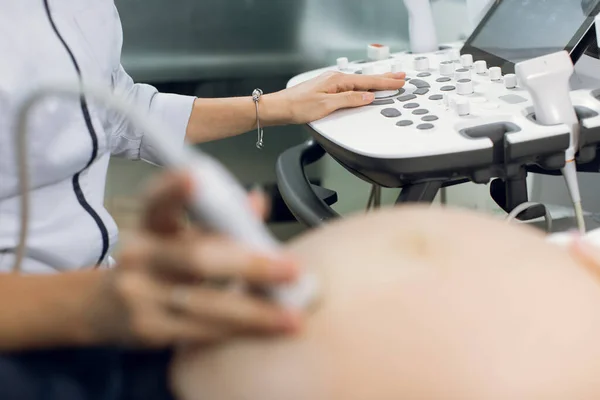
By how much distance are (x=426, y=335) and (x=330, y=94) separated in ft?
1.85

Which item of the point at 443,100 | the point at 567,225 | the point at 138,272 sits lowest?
the point at 567,225

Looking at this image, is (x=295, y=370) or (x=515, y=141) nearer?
(x=295, y=370)

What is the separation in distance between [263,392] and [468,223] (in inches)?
6.9

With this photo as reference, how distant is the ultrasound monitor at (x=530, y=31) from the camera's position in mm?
815

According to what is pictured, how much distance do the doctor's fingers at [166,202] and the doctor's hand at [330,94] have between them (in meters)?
0.56

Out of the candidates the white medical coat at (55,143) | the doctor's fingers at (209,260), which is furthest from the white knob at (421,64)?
the doctor's fingers at (209,260)

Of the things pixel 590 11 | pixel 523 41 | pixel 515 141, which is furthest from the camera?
pixel 523 41

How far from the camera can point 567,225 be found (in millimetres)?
946

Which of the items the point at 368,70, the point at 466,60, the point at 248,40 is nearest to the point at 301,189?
the point at 368,70

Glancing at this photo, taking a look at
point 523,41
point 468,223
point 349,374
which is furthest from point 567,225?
point 349,374

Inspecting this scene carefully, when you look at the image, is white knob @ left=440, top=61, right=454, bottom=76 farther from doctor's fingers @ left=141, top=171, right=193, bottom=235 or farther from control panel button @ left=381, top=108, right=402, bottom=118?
doctor's fingers @ left=141, top=171, right=193, bottom=235

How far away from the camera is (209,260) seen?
0.31 metres

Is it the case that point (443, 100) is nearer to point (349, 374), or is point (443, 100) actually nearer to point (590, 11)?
point (590, 11)

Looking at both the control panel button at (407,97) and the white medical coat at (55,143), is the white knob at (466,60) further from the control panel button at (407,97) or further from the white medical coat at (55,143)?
the white medical coat at (55,143)
